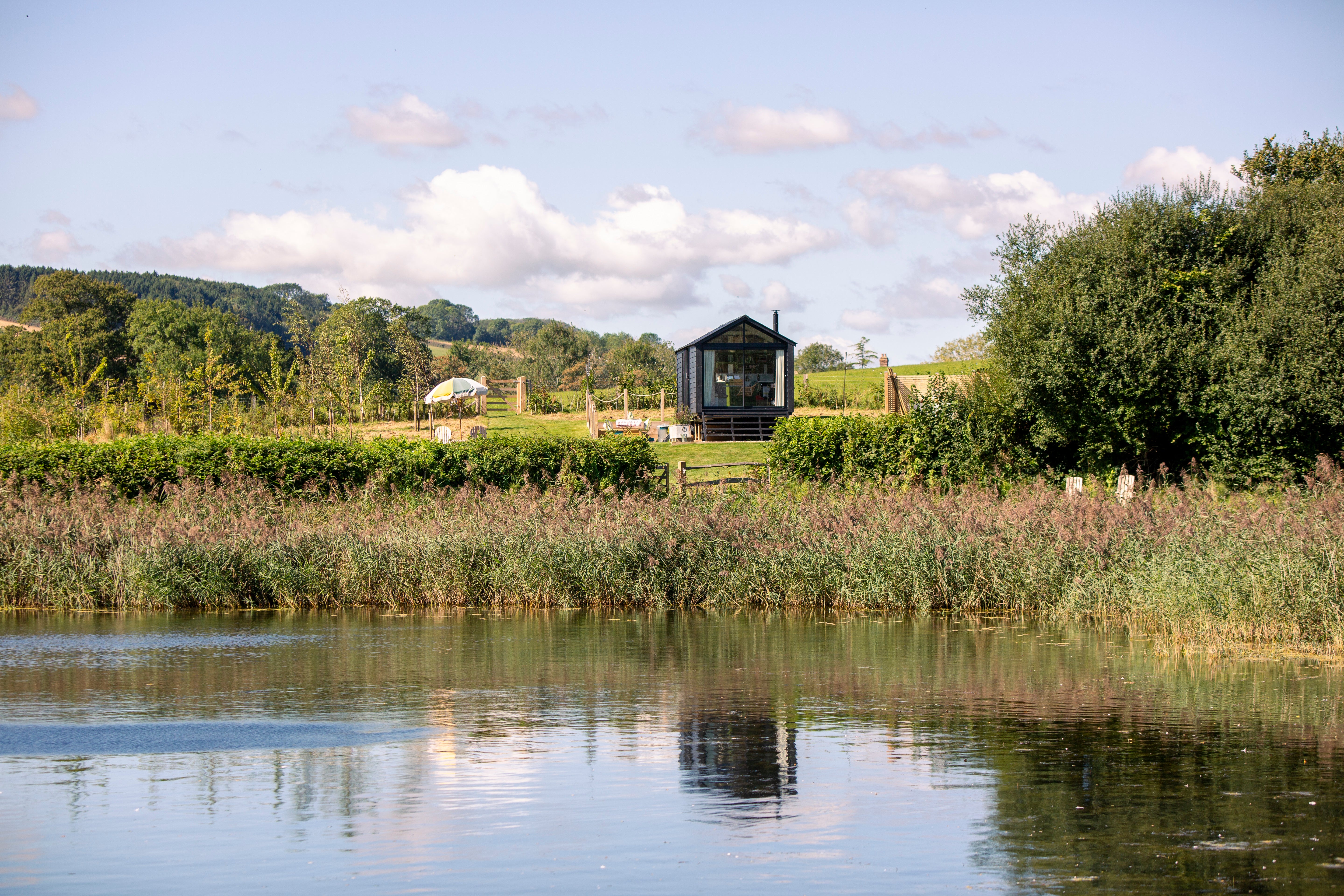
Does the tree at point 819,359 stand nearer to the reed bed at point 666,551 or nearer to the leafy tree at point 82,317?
the leafy tree at point 82,317

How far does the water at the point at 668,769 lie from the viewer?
6.13 metres

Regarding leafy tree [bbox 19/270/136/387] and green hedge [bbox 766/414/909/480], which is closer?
green hedge [bbox 766/414/909/480]

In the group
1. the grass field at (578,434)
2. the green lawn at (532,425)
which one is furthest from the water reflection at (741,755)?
the green lawn at (532,425)

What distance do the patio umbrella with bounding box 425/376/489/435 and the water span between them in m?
27.6

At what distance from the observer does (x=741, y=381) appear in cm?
4056

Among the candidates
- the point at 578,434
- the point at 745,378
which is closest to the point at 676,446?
the point at 578,434

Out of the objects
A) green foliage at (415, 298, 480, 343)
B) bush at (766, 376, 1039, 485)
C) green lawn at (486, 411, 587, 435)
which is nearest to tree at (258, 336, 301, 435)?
green lawn at (486, 411, 587, 435)

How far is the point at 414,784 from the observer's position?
25.2 feet

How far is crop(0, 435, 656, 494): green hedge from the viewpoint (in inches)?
947

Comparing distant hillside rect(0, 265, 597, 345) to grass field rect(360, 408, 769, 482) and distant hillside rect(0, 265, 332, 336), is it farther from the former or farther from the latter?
grass field rect(360, 408, 769, 482)

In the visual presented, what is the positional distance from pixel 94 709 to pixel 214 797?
340 cm

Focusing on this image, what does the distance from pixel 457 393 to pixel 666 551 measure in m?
26.9

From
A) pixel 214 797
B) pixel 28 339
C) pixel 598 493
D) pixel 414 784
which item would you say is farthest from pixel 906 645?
pixel 28 339

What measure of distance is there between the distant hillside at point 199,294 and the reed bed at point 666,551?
110 metres
